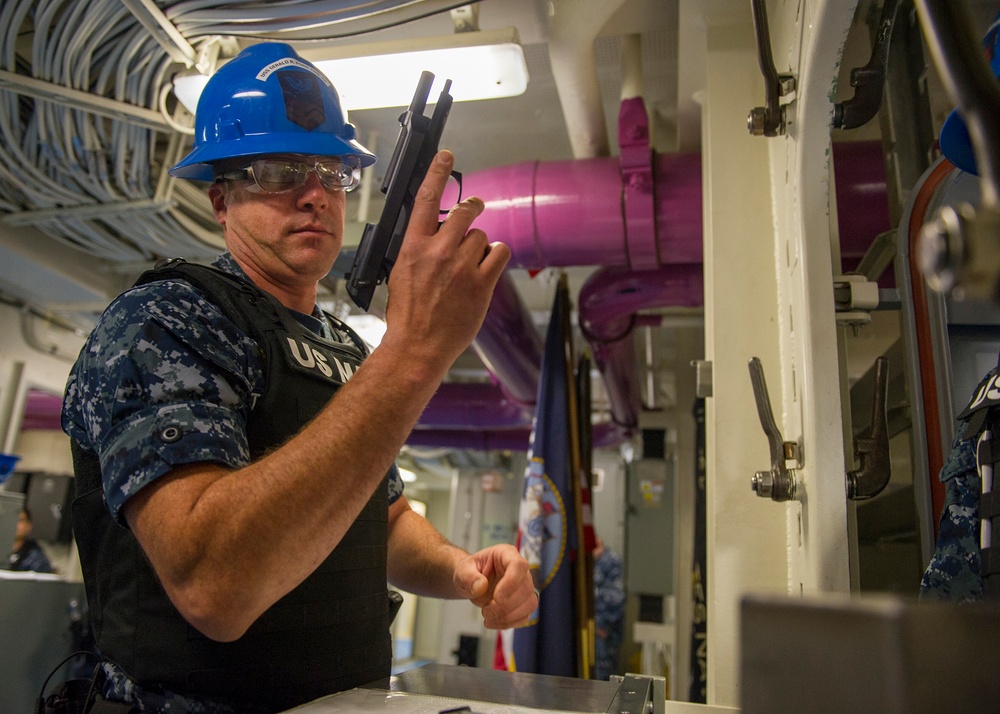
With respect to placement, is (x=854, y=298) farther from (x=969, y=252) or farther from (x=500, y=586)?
(x=969, y=252)

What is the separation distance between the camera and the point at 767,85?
3.99ft

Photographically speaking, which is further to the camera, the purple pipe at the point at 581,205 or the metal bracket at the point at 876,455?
the purple pipe at the point at 581,205

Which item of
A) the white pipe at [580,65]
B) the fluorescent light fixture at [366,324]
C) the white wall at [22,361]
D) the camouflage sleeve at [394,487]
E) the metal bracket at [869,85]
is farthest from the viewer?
the white wall at [22,361]

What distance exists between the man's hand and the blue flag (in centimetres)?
156

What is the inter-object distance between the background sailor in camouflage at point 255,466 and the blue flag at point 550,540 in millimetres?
1568

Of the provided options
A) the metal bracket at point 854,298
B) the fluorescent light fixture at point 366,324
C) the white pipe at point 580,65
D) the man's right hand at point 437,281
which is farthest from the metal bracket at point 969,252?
the fluorescent light fixture at point 366,324

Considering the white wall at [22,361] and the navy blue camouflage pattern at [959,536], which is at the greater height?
the white wall at [22,361]

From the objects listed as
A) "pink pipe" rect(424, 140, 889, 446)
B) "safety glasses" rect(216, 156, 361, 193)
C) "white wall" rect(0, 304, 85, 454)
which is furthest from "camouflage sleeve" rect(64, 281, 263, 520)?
"white wall" rect(0, 304, 85, 454)

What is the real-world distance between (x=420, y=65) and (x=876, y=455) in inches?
59.1

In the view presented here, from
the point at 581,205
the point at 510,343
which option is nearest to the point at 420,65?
the point at 581,205

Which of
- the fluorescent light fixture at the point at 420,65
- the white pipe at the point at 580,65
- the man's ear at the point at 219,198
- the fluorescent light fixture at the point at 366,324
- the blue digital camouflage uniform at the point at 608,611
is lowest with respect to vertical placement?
the blue digital camouflage uniform at the point at 608,611

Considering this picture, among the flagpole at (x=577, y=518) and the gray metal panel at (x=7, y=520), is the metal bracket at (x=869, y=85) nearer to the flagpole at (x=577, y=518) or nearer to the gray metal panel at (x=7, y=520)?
the flagpole at (x=577, y=518)

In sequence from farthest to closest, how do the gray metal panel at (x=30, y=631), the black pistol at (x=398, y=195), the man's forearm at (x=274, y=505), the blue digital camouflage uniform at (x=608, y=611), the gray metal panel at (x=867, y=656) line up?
1. the blue digital camouflage uniform at (x=608, y=611)
2. the gray metal panel at (x=30, y=631)
3. the black pistol at (x=398, y=195)
4. the man's forearm at (x=274, y=505)
5. the gray metal panel at (x=867, y=656)

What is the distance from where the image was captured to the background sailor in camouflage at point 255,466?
724 mm
